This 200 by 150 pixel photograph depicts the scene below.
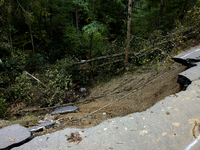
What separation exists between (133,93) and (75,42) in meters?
7.61

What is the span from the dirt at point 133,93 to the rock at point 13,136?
3.92ft

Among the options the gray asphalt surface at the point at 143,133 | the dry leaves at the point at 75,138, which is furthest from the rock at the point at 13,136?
the dry leaves at the point at 75,138

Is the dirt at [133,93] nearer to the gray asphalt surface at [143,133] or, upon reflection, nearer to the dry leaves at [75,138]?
the gray asphalt surface at [143,133]

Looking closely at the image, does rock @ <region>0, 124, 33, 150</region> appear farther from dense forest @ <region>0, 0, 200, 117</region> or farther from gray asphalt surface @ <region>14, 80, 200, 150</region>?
dense forest @ <region>0, 0, 200, 117</region>

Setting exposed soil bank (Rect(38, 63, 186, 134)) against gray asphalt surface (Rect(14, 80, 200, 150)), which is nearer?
gray asphalt surface (Rect(14, 80, 200, 150))

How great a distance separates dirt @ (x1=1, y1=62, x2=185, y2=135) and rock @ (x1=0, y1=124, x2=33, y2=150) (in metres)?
1.19

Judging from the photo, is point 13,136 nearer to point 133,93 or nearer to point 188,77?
point 133,93

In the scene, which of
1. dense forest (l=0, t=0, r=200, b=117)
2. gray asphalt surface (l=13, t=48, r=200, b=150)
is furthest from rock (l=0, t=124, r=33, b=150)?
dense forest (l=0, t=0, r=200, b=117)

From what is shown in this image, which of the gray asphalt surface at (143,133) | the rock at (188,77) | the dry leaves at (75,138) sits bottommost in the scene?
the dry leaves at (75,138)

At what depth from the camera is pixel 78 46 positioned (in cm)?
1212

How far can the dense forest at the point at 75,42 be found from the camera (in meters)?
7.15

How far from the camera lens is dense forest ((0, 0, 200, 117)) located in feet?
23.5

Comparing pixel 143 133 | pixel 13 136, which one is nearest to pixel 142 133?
pixel 143 133

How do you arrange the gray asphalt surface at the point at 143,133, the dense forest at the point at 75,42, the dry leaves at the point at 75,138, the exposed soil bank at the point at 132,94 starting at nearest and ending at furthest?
the gray asphalt surface at the point at 143,133
the dry leaves at the point at 75,138
the exposed soil bank at the point at 132,94
the dense forest at the point at 75,42
